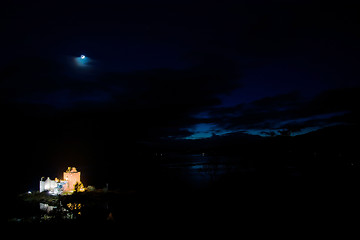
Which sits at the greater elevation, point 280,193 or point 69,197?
point 69,197

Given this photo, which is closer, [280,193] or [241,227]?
[241,227]

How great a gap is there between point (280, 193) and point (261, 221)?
41.0 ft

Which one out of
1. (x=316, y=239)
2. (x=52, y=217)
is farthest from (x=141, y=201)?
(x=316, y=239)

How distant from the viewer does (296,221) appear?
17.9 meters

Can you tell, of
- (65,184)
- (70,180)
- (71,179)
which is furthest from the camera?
(71,179)

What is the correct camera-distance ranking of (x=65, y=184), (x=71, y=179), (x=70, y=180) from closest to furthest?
(x=65, y=184) < (x=70, y=180) < (x=71, y=179)

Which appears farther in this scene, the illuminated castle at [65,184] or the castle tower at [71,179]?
the castle tower at [71,179]

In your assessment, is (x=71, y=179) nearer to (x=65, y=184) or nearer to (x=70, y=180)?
(x=70, y=180)

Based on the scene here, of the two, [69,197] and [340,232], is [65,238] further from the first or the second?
[340,232]

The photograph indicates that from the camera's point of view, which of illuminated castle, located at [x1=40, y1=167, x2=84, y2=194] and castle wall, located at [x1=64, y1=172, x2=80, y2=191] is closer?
illuminated castle, located at [x1=40, y1=167, x2=84, y2=194]

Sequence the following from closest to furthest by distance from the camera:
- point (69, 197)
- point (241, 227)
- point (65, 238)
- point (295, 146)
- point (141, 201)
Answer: point (65, 238)
point (241, 227)
point (69, 197)
point (141, 201)
point (295, 146)

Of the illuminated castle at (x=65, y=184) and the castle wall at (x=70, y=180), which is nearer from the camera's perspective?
the illuminated castle at (x=65, y=184)

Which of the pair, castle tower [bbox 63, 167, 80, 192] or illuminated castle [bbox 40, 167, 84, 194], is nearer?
illuminated castle [bbox 40, 167, 84, 194]

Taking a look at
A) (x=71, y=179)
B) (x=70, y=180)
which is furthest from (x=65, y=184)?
(x=71, y=179)
